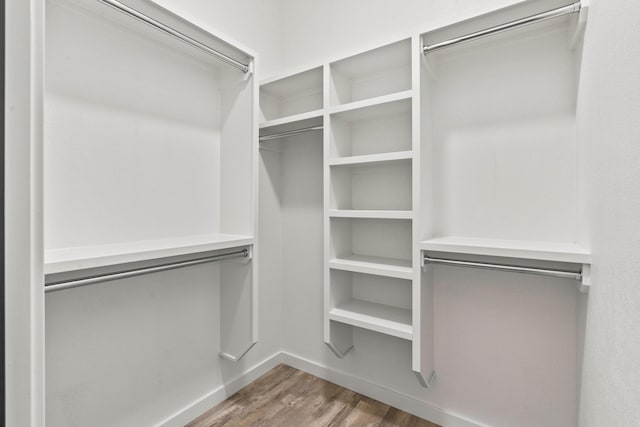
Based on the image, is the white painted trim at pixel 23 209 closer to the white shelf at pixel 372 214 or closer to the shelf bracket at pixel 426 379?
the white shelf at pixel 372 214

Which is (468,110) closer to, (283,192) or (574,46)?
(574,46)

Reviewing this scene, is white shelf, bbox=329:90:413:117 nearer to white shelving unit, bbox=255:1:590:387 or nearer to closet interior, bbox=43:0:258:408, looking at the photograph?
white shelving unit, bbox=255:1:590:387

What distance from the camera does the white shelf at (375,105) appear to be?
148 cm

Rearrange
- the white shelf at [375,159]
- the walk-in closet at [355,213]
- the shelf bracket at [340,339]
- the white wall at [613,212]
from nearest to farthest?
the white wall at [613,212] < the walk-in closet at [355,213] < the white shelf at [375,159] < the shelf bracket at [340,339]

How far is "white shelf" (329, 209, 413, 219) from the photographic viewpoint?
147 centimetres

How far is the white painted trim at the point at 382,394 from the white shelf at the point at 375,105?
162cm

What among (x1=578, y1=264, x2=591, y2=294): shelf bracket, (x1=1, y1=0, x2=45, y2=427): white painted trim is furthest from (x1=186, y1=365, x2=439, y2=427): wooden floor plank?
(x1=1, y1=0, x2=45, y2=427): white painted trim

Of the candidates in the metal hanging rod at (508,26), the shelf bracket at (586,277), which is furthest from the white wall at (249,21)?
the shelf bracket at (586,277)

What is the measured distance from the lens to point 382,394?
6.01 ft

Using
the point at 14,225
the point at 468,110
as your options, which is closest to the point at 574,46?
the point at 468,110

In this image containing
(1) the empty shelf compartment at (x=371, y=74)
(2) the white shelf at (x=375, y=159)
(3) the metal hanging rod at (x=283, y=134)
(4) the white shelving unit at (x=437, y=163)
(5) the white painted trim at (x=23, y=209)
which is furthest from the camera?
(3) the metal hanging rod at (x=283, y=134)

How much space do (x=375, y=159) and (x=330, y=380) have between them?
1501 millimetres

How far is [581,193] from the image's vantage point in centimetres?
123

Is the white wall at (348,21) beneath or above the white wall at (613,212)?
above
